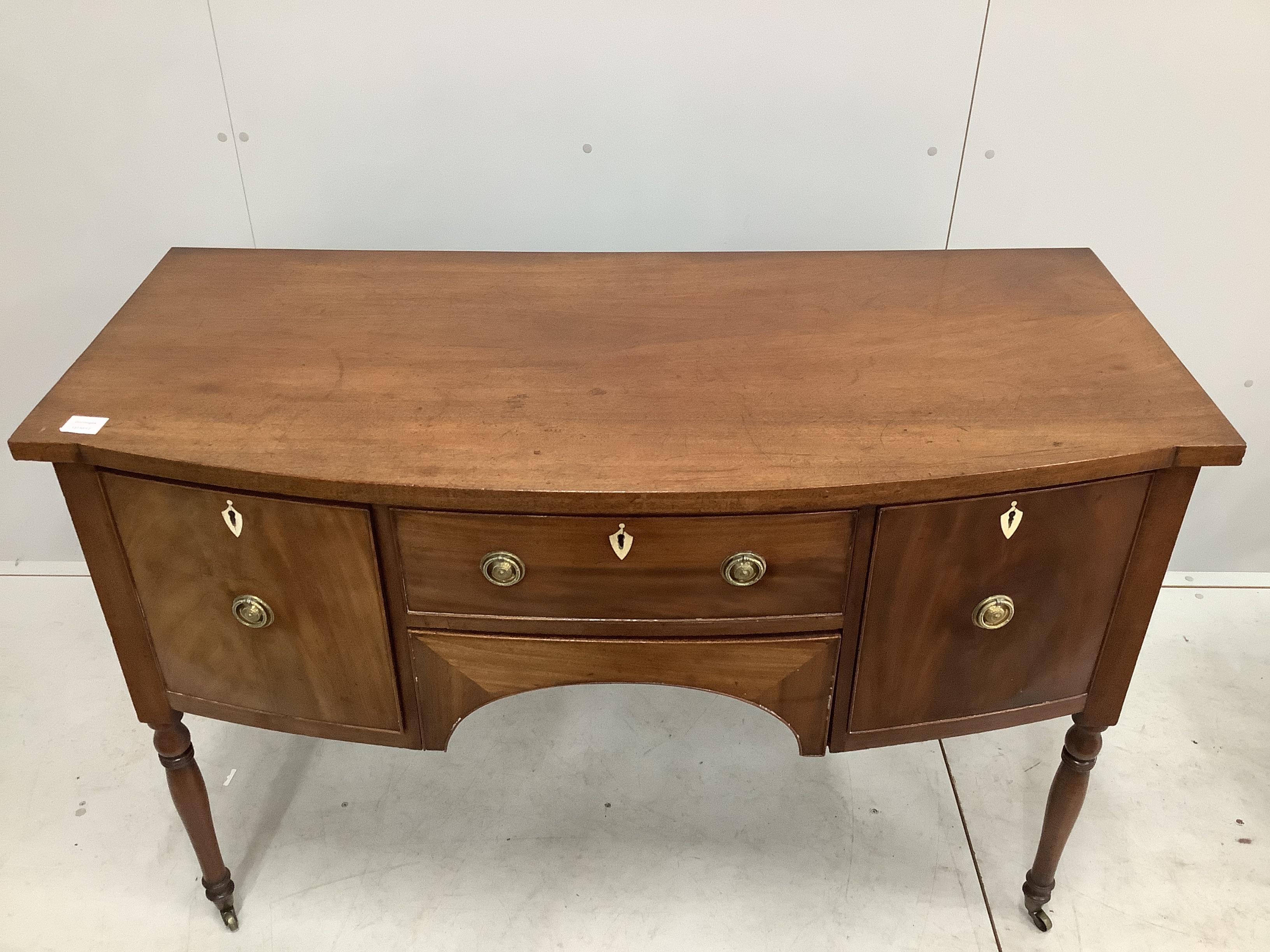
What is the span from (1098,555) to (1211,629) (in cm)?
95

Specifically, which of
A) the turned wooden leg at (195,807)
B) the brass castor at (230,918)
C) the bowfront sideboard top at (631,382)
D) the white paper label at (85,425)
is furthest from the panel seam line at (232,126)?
the brass castor at (230,918)

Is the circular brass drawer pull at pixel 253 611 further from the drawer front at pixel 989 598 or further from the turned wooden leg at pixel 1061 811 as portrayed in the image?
the turned wooden leg at pixel 1061 811

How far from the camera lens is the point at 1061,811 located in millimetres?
1362

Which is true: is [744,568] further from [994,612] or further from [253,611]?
[253,611]

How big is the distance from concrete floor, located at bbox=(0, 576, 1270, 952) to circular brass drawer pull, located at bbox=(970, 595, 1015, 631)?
545 millimetres

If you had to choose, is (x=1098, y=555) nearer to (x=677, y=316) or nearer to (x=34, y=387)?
(x=677, y=316)

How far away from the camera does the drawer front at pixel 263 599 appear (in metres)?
1.07

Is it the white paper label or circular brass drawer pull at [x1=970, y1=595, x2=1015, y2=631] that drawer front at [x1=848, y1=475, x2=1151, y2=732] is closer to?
circular brass drawer pull at [x1=970, y1=595, x2=1015, y2=631]

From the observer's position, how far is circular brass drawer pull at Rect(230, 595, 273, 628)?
113 cm

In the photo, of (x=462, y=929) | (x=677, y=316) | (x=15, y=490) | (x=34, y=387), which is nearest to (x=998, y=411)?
(x=677, y=316)

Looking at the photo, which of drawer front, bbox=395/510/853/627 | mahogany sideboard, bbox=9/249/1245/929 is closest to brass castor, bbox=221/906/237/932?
mahogany sideboard, bbox=9/249/1245/929

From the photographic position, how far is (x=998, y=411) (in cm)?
109

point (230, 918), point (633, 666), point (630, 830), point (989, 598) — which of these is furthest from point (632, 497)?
point (230, 918)

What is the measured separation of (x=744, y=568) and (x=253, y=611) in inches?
20.3
